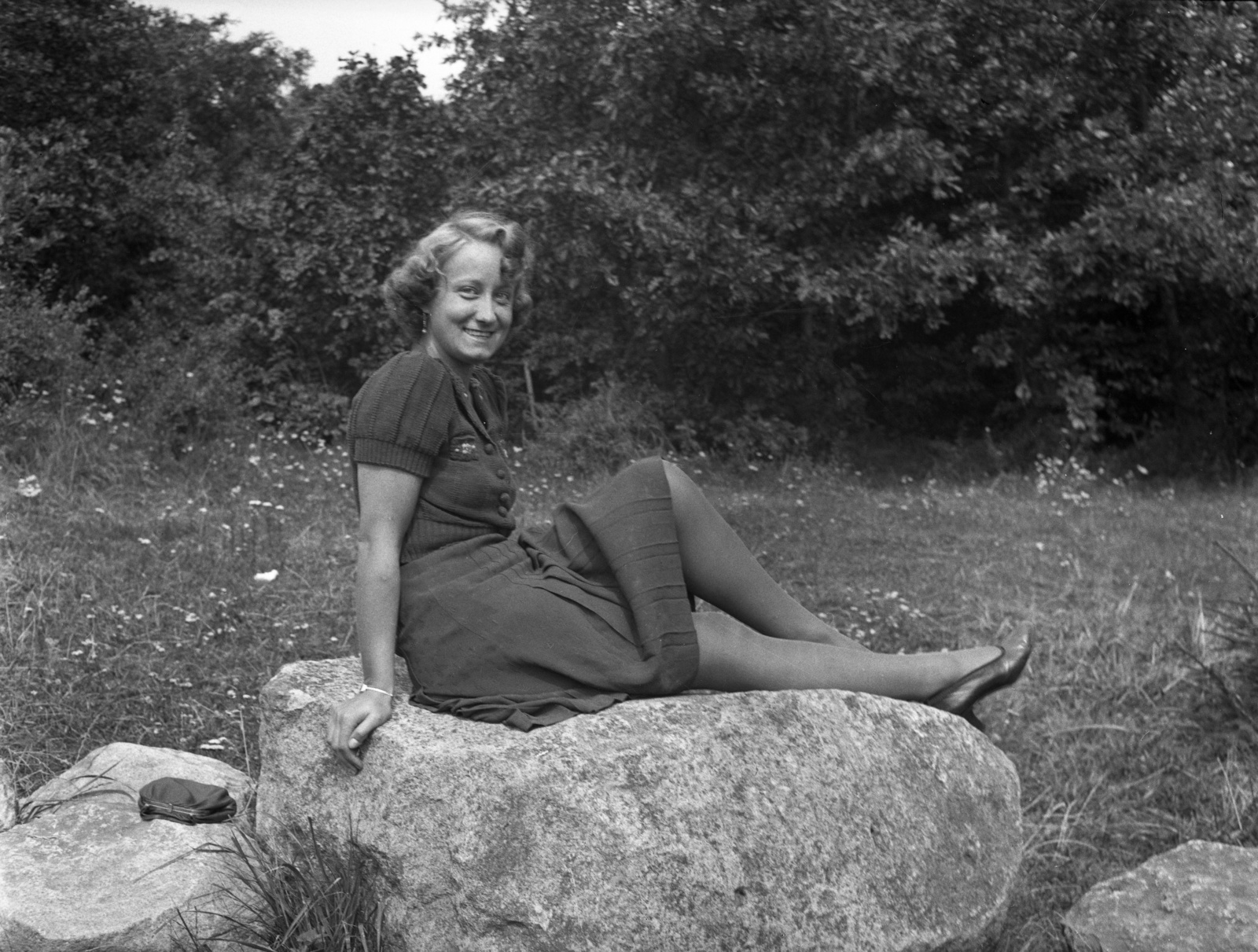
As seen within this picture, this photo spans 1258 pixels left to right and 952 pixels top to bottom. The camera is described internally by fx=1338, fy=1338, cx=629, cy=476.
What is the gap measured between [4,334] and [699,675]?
6.17 meters

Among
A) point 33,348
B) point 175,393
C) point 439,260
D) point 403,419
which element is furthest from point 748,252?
point 403,419

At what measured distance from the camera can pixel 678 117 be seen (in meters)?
11.0

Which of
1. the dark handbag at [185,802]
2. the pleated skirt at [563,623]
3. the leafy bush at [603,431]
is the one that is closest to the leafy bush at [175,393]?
the leafy bush at [603,431]

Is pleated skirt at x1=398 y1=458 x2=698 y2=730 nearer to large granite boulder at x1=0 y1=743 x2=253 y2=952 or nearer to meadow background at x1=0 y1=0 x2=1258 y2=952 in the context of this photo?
large granite boulder at x1=0 y1=743 x2=253 y2=952

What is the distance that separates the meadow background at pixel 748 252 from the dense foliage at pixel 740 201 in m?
0.03

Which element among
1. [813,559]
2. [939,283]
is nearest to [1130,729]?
[813,559]

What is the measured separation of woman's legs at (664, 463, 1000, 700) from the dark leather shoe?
20mm

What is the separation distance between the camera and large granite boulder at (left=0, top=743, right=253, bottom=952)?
10.6 feet

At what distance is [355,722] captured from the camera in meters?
2.98

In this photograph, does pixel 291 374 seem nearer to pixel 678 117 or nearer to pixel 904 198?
pixel 678 117

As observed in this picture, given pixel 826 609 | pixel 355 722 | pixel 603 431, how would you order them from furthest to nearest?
pixel 603 431, pixel 826 609, pixel 355 722

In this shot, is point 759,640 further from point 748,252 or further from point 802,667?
point 748,252

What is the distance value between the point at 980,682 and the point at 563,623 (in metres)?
1.13

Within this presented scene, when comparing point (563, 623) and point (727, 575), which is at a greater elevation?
point (727, 575)
